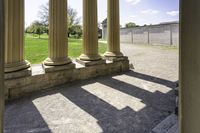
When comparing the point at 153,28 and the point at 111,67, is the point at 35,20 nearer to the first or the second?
the point at 153,28

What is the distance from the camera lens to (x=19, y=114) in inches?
190

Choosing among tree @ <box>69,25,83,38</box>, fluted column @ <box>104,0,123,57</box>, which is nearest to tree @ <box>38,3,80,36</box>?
tree @ <box>69,25,83,38</box>

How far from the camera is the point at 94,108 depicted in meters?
5.27

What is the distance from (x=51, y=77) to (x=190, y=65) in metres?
6.40

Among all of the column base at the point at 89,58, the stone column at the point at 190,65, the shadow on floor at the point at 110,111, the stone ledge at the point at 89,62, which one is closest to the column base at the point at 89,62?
the stone ledge at the point at 89,62

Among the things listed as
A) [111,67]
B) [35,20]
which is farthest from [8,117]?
[35,20]

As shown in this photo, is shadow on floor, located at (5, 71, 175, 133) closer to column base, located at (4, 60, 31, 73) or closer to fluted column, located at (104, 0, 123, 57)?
column base, located at (4, 60, 31, 73)

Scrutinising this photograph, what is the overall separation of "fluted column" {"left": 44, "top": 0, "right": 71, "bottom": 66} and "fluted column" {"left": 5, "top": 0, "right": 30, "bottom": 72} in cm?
125

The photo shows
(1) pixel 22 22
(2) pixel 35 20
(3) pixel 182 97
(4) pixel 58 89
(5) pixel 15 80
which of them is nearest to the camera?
(3) pixel 182 97

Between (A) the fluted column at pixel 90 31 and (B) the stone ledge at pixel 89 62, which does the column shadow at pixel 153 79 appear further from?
(A) the fluted column at pixel 90 31

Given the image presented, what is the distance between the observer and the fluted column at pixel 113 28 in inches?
399

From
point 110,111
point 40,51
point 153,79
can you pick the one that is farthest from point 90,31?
point 40,51

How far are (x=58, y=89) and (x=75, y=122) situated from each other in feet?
9.26

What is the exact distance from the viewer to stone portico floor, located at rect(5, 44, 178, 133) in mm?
4145
